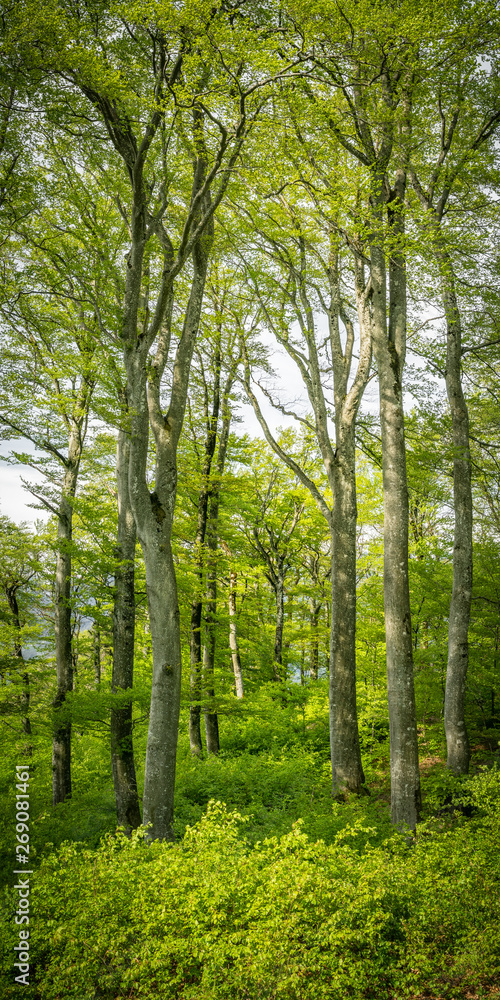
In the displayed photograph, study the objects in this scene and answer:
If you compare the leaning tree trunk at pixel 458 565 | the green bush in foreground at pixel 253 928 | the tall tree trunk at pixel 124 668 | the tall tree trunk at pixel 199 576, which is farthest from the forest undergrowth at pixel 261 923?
the tall tree trunk at pixel 199 576

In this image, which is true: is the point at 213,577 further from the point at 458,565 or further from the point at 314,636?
the point at 458,565

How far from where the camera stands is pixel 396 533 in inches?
240

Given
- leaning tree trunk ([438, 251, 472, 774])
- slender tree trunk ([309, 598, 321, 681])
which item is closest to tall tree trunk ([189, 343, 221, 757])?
leaning tree trunk ([438, 251, 472, 774])

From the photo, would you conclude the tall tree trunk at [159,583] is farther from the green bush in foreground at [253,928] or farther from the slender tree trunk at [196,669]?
the slender tree trunk at [196,669]

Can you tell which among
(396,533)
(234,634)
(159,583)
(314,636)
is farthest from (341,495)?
(314,636)

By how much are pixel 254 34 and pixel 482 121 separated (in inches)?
214

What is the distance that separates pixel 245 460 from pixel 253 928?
10.3 meters

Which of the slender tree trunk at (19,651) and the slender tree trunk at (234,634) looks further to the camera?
the slender tree trunk at (234,634)

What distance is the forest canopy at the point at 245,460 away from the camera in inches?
120

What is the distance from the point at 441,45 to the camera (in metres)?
6.36

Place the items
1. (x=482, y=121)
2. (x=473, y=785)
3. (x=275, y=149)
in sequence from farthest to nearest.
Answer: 1. (x=482, y=121)
2. (x=275, y=149)
3. (x=473, y=785)

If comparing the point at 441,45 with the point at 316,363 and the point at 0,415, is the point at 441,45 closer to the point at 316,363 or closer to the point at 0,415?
the point at 316,363

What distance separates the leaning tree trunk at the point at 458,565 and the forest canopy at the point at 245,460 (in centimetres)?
4

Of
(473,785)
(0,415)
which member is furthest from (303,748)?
(0,415)
